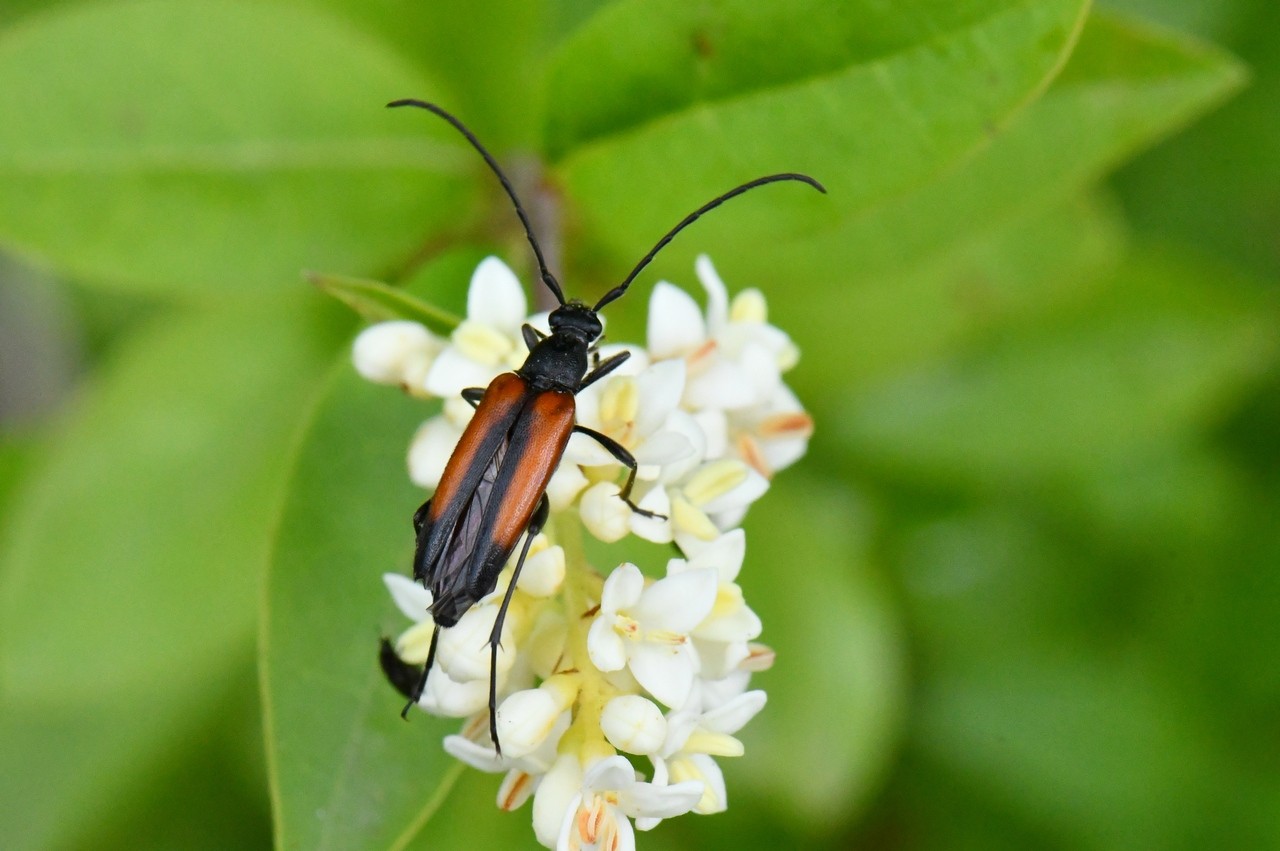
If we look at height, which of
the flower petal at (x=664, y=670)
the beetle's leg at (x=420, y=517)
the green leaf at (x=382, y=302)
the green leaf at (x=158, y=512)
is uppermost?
the green leaf at (x=382, y=302)

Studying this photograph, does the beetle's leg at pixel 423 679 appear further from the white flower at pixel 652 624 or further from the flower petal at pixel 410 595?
the white flower at pixel 652 624

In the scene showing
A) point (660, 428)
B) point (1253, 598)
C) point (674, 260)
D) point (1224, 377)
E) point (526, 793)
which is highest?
point (660, 428)

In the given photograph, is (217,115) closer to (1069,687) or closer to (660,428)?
(660,428)

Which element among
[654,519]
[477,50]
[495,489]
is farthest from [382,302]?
[477,50]

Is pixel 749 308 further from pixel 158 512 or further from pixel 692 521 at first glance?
pixel 158 512

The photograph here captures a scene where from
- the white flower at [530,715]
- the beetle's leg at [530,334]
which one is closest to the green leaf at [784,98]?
the beetle's leg at [530,334]

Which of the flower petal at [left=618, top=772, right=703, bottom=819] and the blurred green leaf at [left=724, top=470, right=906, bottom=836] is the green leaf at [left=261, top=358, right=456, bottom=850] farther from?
the blurred green leaf at [left=724, top=470, right=906, bottom=836]

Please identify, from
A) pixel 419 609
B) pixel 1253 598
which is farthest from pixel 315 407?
pixel 1253 598

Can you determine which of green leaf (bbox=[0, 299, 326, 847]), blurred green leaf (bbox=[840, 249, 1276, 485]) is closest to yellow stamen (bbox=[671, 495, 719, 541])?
green leaf (bbox=[0, 299, 326, 847])
